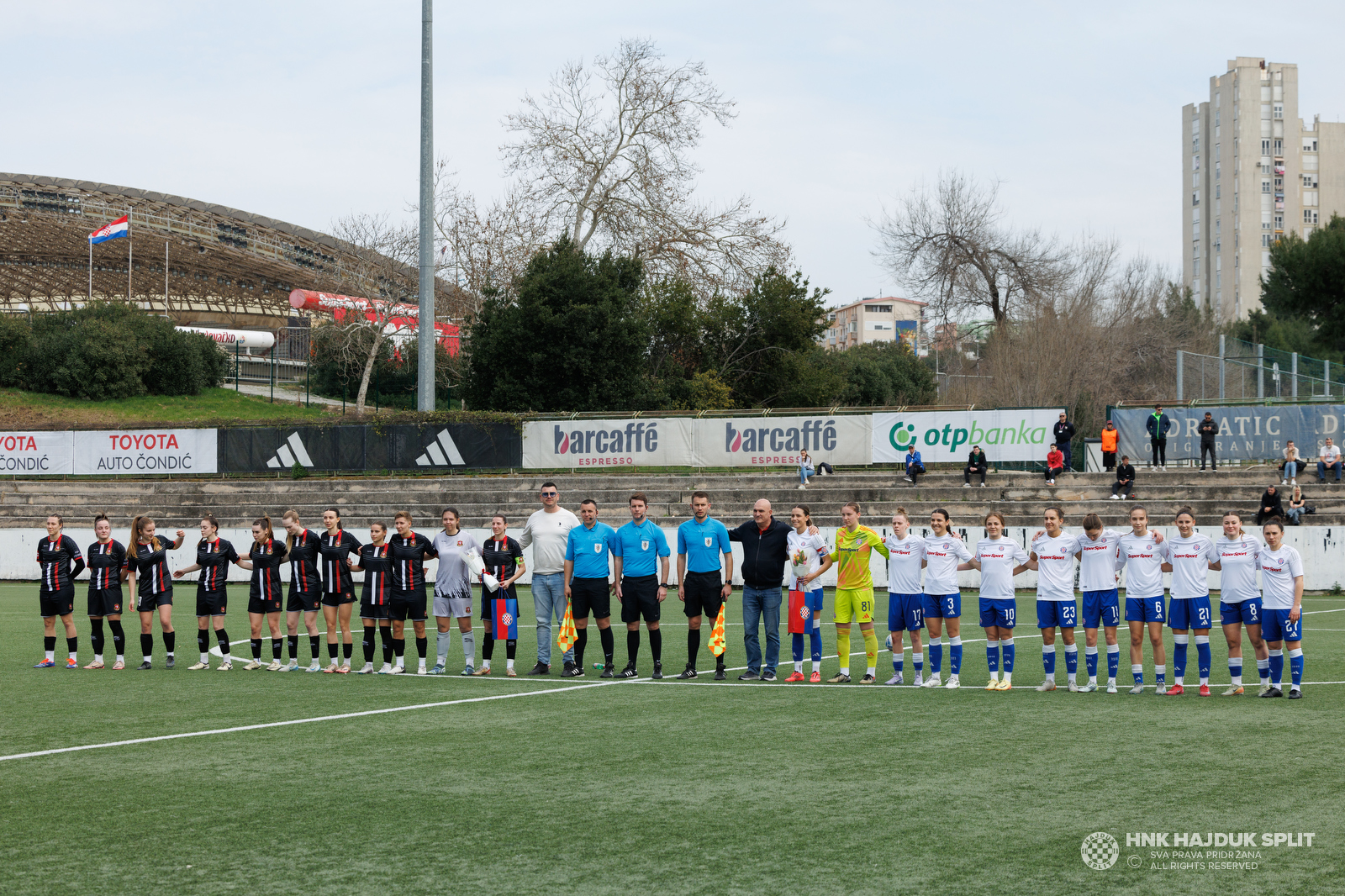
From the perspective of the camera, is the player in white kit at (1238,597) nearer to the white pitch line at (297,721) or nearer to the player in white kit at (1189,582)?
the player in white kit at (1189,582)

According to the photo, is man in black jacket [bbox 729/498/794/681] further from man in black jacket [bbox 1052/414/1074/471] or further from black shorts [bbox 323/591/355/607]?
man in black jacket [bbox 1052/414/1074/471]

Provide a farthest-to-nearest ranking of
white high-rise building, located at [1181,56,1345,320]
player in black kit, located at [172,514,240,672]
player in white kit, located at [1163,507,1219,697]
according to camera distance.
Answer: white high-rise building, located at [1181,56,1345,320] < player in black kit, located at [172,514,240,672] < player in white kit, located at [1163,507,1219,697]

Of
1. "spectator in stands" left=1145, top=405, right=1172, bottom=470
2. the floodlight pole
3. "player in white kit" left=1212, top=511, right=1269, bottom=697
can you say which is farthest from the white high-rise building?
"player in white kit" left=1212, top=511, right=1269, bottom=697

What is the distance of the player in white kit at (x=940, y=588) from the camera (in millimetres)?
11773

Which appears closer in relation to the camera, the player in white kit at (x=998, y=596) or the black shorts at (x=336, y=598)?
the player in white kit at (x=998, y=596)

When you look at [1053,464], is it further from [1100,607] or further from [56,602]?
[56,602]

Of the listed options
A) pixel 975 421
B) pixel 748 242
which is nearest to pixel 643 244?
pixel 748 242

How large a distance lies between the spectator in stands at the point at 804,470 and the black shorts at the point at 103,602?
18545 millimetres

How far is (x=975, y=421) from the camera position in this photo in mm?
29281

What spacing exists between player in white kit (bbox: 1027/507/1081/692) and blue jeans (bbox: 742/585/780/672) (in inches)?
107

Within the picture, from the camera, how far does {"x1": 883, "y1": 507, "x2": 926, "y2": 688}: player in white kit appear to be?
471 inches

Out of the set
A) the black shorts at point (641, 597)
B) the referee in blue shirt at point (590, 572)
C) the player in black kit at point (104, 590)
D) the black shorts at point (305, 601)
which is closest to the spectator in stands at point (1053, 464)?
the black shorts at point (641, 597)

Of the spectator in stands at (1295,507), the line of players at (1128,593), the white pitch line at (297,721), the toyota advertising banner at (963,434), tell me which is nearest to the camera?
the white pitch line at (297,721)

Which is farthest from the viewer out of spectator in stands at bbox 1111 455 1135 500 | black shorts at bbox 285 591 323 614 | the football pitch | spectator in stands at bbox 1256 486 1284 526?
spectator in stands at bbox 1111 455 1135 500
